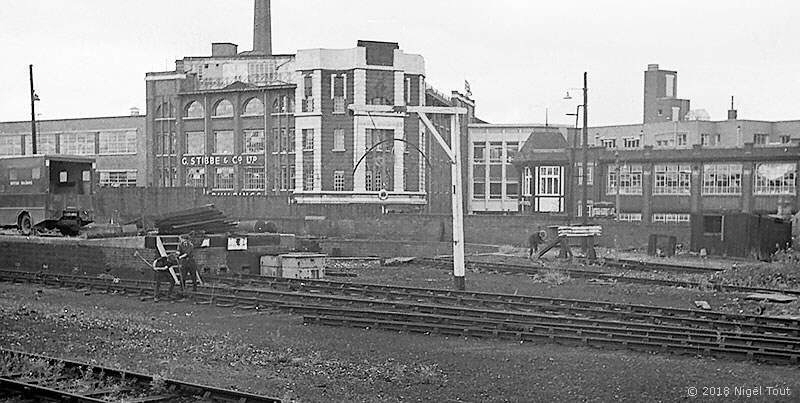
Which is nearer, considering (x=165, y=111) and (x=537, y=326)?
(x=537, y=326)

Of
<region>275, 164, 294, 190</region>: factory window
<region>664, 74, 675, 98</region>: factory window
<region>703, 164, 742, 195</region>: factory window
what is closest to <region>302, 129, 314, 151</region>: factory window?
<region>275, 164, 294, 190</region>: factory window

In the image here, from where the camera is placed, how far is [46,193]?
103 ft

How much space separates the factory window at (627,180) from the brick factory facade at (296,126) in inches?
456

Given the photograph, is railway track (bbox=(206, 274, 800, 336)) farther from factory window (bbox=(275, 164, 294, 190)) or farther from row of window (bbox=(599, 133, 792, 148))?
row of window (bbox=(599, 133, 792, 148))

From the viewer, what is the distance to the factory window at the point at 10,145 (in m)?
75.6

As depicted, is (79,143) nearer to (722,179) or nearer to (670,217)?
(670,217)

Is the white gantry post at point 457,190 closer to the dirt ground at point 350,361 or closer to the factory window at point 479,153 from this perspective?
the dirt ground at point 350,361

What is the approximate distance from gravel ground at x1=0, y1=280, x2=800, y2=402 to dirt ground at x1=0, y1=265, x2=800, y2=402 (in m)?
0.02

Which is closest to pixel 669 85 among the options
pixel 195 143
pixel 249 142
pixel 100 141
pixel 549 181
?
pixel 549 181

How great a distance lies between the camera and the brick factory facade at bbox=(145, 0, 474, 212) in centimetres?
5759

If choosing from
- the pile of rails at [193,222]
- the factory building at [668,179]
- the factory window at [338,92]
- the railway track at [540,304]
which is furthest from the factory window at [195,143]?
the railway track at [540,304]

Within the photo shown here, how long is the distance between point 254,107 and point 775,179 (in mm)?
33703

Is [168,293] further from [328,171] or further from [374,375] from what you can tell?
[328,171]

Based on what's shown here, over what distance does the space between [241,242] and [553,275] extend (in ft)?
29.9
